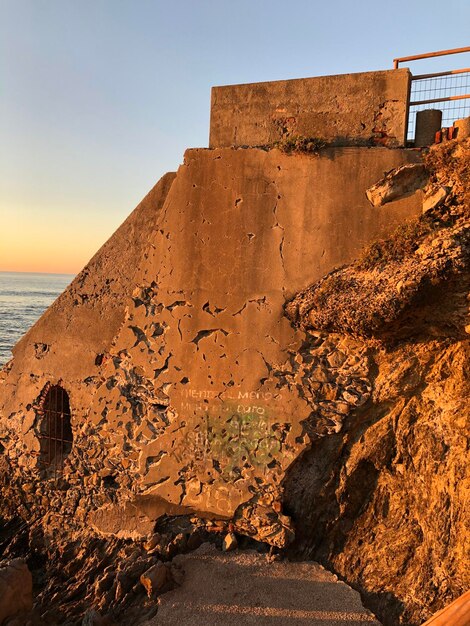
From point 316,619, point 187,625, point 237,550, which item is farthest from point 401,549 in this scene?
point 187,625

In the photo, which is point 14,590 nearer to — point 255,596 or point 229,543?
point 229,543

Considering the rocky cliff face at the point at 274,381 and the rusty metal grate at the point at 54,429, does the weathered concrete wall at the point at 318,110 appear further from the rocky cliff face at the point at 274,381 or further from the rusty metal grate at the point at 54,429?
the rusty metal grate at the point at 54,429

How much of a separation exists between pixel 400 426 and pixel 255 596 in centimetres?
237

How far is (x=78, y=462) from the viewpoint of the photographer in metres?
6.08

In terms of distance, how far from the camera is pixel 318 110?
520 centimetres

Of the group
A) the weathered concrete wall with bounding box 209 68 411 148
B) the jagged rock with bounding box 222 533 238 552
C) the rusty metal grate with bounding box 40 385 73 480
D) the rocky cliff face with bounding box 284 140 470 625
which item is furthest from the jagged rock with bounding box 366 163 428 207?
the rusty metal grate with bounding box 40 385 73 480

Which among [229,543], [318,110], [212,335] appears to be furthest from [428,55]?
[229,543]

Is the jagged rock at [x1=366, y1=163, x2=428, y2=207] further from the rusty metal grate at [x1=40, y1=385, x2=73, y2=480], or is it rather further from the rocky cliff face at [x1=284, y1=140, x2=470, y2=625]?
the rusty metal grate at [x1=40, y1=385, x2=73, y2=480]

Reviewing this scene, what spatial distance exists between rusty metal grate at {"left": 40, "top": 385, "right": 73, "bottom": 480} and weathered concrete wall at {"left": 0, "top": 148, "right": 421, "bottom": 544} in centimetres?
30

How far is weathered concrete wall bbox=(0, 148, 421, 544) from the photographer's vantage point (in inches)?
197

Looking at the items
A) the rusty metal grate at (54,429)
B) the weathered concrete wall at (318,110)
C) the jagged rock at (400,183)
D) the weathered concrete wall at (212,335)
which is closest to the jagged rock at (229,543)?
the weathered concrete wall at (212,335)

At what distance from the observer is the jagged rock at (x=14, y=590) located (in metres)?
4.52

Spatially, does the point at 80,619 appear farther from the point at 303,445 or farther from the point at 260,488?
the point at 303,445

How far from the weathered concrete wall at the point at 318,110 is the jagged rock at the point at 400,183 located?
427 millimetres
